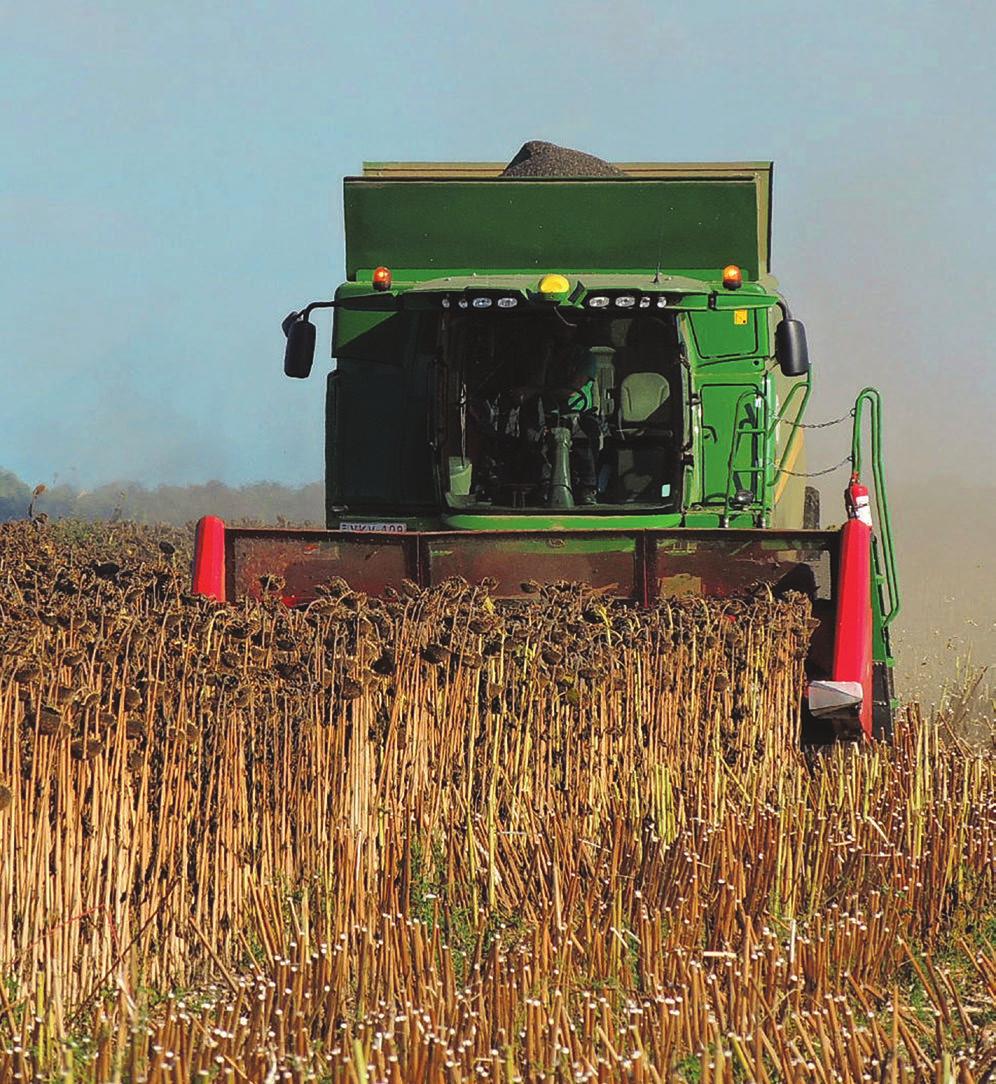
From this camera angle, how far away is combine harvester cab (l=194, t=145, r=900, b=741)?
842 centimetres

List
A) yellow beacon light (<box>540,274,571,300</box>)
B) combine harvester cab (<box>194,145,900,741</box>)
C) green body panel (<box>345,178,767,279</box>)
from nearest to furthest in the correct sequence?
combine harvester cab (<box>194,145,900,741</box>) → yellow beacon light (<box>540,274,571,300</box>) → green body panel (<box>345,178,767,279</box>)

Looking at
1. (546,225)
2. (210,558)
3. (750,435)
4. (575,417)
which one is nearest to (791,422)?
(750,435)

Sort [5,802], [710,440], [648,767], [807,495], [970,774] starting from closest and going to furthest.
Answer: [5,802] < [648,767] < [970,774] < [710,440] < [807,495]

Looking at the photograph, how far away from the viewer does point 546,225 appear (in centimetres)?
1040

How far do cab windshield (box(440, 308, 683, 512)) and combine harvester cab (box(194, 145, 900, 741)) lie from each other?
0.04ft

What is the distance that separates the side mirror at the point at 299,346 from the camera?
9609mm

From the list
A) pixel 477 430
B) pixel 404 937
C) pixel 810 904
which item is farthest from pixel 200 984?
pixel 477 430

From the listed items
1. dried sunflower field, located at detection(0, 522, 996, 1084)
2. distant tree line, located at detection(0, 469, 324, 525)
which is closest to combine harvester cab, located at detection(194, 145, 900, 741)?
dried sunflower field, located at detection(0, 522, 996, 1084)

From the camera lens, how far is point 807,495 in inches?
550

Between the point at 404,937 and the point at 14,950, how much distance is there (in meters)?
0.98

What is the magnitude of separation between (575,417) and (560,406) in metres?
0.10

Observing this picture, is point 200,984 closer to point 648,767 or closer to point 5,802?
point 5,802

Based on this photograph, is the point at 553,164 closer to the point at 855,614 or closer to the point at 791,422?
the point at 791,422

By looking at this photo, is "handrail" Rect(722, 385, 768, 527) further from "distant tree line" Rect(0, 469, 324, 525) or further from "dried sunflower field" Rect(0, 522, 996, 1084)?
"distant tree line" Rect(0, 469, 324, 525)
